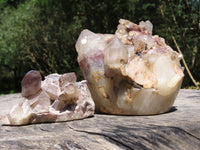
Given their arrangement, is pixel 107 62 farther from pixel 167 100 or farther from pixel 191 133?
pixel 191 133

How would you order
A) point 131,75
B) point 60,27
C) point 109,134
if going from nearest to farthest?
point 109,134 < point 131,75 < point 60,27

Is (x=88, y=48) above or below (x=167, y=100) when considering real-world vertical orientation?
above

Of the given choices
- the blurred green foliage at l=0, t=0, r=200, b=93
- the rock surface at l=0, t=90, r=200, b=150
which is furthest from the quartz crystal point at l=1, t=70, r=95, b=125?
the blurred green foliage at l=0, t=0, r=200, b=93

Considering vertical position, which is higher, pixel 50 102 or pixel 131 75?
pixel 131 75

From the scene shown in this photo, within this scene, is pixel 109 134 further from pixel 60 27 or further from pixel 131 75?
pixel 60 27

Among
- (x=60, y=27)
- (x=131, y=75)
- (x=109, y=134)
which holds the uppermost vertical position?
(x=60, y=27)

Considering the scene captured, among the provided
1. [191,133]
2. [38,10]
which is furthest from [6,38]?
[191,133]

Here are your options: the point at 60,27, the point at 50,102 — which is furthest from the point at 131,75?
the point at 60,27
